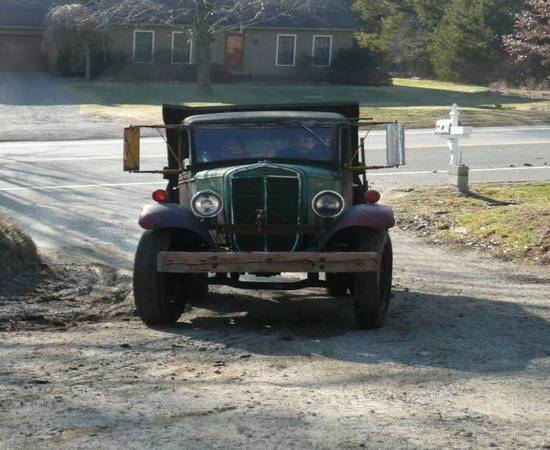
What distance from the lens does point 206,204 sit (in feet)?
30.6

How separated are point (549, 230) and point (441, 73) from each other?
4302 centimetres

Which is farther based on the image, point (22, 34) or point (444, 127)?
point (22, 34)

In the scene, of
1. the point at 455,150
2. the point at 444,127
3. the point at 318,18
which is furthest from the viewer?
the point at 318,18

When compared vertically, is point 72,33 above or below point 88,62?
above

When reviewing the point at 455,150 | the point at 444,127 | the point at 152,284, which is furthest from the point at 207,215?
the point at 455,150

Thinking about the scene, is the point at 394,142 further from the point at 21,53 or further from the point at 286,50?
the point at 21,53

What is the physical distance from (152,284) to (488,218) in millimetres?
7206

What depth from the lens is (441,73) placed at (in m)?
55.8

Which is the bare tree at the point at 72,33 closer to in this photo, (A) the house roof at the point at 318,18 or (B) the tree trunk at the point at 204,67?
(B) the tree trunk at the point at 204,67

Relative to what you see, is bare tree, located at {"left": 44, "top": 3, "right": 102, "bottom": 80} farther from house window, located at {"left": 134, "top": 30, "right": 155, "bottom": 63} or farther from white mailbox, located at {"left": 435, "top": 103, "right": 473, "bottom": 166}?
white mailbox, located at {"left": 435, "top": 103, "right": 473, "bottom": 166}

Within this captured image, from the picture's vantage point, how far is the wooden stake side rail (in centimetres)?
872

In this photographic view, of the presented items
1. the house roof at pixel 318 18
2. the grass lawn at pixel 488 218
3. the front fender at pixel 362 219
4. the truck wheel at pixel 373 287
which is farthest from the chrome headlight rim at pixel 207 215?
the house roof at pixel 318 18

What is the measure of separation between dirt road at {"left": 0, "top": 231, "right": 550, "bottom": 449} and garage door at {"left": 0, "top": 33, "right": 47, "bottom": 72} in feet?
137

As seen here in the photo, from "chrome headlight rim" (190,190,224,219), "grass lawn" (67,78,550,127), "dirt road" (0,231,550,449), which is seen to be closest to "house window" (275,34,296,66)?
"grass lawn" (67,78,550,127)
